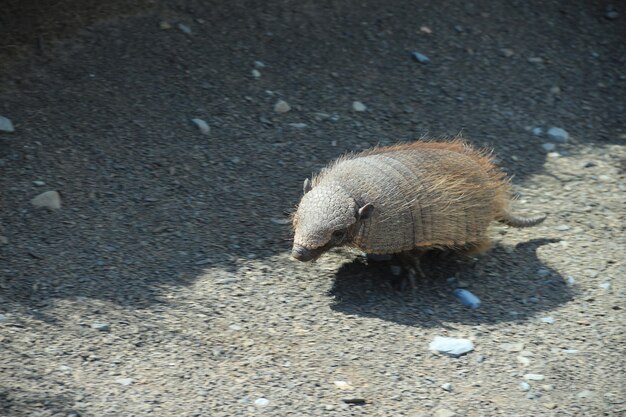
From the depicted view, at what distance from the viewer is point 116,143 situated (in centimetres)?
549

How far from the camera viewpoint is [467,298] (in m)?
4.66

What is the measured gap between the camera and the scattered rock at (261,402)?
3.75 metres

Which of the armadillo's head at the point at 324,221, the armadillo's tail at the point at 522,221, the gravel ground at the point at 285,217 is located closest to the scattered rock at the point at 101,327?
the gravel ground at the point at 285,217

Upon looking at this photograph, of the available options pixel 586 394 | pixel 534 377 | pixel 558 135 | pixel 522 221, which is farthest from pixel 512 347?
pixel 558 135

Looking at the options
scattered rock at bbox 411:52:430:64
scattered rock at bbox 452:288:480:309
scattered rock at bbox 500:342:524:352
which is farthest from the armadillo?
scattered rock at bbox 411:52:430:64

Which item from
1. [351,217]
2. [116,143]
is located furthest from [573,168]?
[116,143]

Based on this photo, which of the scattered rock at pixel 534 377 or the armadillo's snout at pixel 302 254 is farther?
the armadillo's snout at pixel 302 254

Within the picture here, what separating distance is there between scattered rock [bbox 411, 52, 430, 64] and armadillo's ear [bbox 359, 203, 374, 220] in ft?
8.95

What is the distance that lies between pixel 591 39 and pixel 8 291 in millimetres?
5497

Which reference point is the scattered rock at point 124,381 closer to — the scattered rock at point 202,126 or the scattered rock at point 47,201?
the scattered rock at point 47,201

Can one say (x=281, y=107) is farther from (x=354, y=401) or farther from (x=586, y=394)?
(x=586, y=394)

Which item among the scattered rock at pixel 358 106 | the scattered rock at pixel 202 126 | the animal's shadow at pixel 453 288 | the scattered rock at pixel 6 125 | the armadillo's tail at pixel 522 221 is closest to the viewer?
the animal's shadow at pixel 453 288

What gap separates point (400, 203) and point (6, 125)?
2.59 metres

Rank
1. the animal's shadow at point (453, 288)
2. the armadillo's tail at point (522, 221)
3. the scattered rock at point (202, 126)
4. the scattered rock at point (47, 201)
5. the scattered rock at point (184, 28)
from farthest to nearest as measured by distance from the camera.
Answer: the scattered rock at point (184, 28), the scattered rock at point (202, 126), the armadillo's tail at point (522, 221), the scattered rock at point (47, 201), the animal's shadow at point (453, 288)
